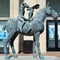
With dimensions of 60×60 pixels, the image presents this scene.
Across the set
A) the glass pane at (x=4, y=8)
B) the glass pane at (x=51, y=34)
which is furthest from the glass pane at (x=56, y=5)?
the glass pane at (x=4, y=8)

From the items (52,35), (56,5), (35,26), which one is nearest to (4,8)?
(56,5)

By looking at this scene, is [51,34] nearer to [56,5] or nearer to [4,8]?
[56,5]

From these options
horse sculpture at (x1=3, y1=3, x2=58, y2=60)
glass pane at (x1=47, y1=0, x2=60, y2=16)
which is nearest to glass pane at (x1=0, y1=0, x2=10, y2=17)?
glass pane at (x1=47, y1=0, x2=60, y2=16)

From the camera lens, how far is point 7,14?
23812 millimetres

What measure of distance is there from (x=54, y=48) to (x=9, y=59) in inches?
509

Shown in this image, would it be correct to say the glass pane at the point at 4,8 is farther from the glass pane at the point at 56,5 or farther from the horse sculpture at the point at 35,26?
the horse sculpture at the point at 35,26

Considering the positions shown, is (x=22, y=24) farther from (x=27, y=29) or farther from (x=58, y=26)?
(x=58, y=26)

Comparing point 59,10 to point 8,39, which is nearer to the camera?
point 8,39

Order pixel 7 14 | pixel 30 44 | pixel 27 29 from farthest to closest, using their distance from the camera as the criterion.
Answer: pixel 7 14 → pixel 30 44 → pixel 27 29

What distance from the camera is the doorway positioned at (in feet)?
80.0

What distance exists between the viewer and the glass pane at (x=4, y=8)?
23.8m

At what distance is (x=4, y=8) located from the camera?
941 inches

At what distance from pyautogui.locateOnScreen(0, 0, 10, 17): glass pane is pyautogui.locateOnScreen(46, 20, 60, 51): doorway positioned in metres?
3.50

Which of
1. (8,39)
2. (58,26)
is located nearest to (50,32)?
(58,26)
